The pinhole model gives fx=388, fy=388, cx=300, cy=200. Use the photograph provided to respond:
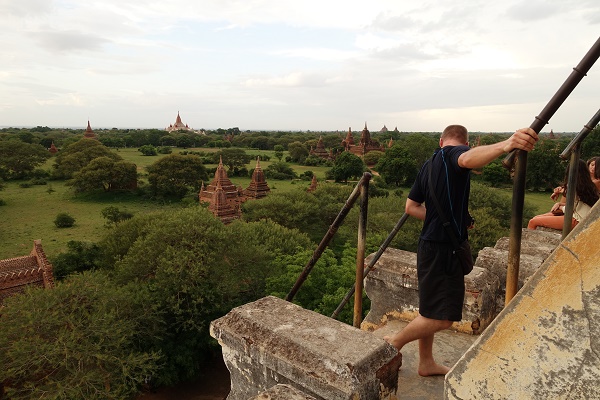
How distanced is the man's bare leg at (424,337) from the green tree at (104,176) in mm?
42192

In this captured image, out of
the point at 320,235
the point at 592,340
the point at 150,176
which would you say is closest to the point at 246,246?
the point at 320,235

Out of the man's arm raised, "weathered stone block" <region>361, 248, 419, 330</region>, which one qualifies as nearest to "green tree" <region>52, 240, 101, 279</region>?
"weathered stone block" <region>361, 248, 419, 330</region>

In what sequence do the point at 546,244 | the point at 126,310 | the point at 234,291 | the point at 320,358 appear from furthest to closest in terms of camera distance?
1. the point at 234,291
2. the point at 126,310
3. the point at 546,244
4. the point at 320,358

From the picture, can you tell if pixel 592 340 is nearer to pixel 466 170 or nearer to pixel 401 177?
pixel 466 170

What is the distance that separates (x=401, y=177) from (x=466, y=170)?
45.8 m

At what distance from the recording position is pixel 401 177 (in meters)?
46.6

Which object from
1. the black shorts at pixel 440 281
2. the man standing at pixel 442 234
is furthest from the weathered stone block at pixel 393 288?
the black shorts at pixel 440 281

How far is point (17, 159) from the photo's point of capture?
46562 millimetres

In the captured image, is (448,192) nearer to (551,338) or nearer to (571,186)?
(571,186)

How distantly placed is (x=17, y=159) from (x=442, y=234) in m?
56.5

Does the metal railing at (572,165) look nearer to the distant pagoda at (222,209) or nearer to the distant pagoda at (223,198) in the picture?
the distant pagoda at (223,198)

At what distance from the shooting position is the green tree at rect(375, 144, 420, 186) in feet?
151

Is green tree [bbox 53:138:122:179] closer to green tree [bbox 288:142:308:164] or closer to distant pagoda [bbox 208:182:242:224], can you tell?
distant pagoda [bbox 208:182:242:224]

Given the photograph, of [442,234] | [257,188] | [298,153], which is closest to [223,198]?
[257,188]
